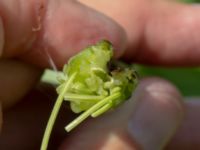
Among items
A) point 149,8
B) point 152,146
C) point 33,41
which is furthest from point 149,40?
point 33,41

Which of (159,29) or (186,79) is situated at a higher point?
(159,29)

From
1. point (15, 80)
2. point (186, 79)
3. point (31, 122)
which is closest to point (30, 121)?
point (31, 122)

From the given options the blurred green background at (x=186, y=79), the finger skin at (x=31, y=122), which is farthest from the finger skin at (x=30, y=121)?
the blurred green background at (x=186, y=79)

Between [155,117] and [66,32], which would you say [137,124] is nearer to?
[155,117]

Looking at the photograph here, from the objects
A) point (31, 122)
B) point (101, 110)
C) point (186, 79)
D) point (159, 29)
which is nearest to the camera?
point (101, 110)

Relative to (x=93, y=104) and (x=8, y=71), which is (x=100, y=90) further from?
(x=8, y=71)

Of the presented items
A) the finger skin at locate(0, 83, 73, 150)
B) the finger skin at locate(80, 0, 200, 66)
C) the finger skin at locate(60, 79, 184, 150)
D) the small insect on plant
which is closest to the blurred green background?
the finger skin at locate(80, 0, 200, 66)
